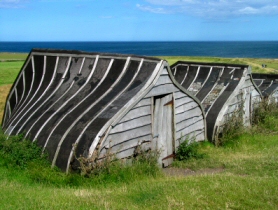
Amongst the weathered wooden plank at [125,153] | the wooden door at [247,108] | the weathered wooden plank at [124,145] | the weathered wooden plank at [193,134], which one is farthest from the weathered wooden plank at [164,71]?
the wooden door at [247,108]

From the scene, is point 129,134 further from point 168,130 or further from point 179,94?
point 179,94

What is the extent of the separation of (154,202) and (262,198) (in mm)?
1823

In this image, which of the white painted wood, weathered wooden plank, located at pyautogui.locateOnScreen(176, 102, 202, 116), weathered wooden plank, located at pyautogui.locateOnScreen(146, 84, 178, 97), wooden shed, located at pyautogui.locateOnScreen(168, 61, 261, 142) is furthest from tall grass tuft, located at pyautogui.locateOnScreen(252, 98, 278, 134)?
weathered wooden plank, located at pyautogui.locateOnScreen(146, 84, 178, 97)

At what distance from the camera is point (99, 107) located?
31.9 feet

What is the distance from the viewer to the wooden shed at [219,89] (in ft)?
47.4

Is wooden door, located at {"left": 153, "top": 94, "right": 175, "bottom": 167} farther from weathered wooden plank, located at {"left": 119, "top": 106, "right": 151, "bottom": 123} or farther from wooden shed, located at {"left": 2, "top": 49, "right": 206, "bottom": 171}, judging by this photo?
weathered wooden plank, located at {"left": 119, "top": 106, "right": 151, "bottom": 123}

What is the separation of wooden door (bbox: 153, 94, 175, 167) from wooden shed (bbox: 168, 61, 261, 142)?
9.61ft

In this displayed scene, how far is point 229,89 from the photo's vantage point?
1537 centimetres

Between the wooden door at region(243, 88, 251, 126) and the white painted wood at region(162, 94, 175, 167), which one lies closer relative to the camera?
the white painted wood at region(162, 94, 175, 167)

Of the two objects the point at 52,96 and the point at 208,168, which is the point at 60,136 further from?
the point at 208,168

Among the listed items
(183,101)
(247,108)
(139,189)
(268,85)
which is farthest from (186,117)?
(268,85)

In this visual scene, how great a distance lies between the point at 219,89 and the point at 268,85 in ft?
17.1

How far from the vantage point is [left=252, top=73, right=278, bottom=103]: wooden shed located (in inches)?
724

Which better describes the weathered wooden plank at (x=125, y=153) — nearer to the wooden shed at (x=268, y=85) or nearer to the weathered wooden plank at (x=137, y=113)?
the weathered wooden plank at (x=137, y=113)
